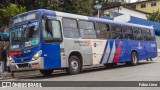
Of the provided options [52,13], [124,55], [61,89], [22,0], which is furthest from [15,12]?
[61,89]

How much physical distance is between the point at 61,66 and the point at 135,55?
834cm

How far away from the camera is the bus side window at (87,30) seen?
55.2ft

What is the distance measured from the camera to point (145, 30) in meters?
23.7

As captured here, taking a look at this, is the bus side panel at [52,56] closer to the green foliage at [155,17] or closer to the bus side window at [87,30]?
the bus side window at [87,30]

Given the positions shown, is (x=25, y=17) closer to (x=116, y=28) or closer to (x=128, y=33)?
(x=116, y=28)

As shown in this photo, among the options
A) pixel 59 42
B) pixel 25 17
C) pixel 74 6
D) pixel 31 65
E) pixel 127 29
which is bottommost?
pixel 31 65

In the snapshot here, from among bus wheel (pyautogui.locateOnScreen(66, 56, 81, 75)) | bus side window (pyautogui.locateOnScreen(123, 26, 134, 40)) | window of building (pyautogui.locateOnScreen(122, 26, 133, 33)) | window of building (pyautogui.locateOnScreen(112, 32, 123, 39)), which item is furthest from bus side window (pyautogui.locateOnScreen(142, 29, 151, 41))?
bus wheel (pyautogui.locateOnScreen(66, 56, 81, 75))

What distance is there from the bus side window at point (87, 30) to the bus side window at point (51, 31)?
1.91m

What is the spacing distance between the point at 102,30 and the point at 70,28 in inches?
122

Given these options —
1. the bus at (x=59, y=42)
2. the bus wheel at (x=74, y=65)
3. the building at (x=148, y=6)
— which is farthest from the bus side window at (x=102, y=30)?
the building at (x=148, y=6)

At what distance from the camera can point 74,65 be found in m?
16.0

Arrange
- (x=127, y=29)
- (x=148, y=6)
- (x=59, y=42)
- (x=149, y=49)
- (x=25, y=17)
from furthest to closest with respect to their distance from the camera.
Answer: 1. (x=148, y=6)
2. (x=149, y=49)
3. (x=127, y=29)
4. (x=25, y=17)
5. (x=59, y=42)

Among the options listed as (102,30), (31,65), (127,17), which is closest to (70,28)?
(31,65)

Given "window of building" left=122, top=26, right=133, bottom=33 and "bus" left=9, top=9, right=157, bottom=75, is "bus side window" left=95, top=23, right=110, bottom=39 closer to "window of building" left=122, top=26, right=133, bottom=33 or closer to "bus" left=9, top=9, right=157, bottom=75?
"bus" left=9, top=9, right=157, bottom=75
